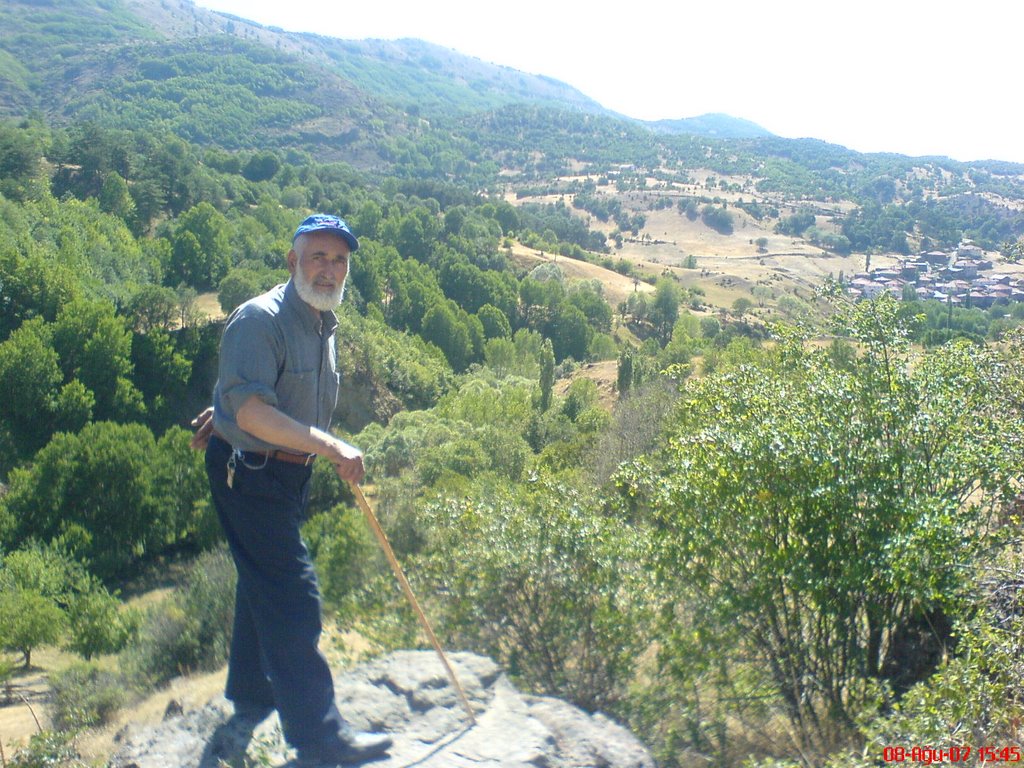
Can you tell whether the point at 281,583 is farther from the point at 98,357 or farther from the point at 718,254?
the point at 718,254

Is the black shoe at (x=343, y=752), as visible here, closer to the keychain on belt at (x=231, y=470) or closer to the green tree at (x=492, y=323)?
the keychain on belt at (x=231, y=470)

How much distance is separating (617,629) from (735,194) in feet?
513

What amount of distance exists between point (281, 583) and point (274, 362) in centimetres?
102

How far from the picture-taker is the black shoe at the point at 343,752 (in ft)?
11.5

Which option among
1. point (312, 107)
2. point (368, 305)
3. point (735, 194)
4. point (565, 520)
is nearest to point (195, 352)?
point (368, 305)

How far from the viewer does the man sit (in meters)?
3.47

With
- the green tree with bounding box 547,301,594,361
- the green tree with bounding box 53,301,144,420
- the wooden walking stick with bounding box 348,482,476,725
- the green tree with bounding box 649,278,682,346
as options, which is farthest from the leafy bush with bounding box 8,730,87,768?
the green tree with bounding box 649,278,682,346

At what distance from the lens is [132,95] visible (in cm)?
15062

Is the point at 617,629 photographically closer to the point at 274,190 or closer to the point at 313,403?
the point at 313,403

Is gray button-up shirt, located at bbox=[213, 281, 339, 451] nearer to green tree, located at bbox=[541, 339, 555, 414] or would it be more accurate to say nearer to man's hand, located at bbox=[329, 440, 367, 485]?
man's hand, located at bbox=[329, 440, 367, 485]

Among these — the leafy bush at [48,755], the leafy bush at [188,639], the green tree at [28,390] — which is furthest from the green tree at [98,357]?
the leafy bush at [48,755]

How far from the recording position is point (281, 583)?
12.0ft

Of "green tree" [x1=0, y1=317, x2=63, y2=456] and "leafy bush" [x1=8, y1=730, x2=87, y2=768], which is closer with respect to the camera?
"leafy bush" [x1=8, y1=730, x2=87, y2=768]

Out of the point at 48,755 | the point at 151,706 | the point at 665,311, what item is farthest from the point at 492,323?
the point at 48,755
